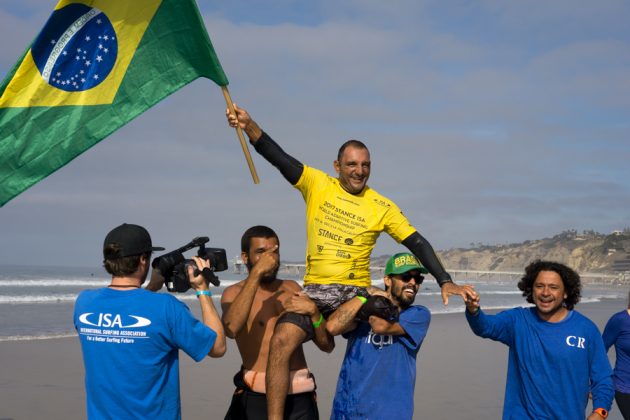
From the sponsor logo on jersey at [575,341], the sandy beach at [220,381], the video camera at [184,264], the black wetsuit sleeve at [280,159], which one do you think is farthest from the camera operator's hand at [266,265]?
the sandy beach at [220,381]

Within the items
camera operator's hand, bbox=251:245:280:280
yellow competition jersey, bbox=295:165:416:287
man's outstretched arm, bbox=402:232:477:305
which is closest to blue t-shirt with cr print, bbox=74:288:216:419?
camera operator's hand, bbox=251:245:280:280

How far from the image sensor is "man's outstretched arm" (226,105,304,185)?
457 cm

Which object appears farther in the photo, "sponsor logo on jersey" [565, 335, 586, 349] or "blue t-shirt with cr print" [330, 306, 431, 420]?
"sponsor logo on jersey" [565, 335, 586, 349]

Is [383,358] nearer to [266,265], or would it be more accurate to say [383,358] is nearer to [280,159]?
[266,265]

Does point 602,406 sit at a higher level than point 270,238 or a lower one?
lower

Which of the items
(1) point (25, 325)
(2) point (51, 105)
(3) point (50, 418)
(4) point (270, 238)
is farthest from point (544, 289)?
(1) point (25, 325)

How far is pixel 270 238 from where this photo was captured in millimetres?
4520

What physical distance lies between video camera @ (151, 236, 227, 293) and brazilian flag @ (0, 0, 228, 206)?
1.45 metres

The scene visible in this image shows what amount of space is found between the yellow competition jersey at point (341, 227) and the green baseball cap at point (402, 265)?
27 cm

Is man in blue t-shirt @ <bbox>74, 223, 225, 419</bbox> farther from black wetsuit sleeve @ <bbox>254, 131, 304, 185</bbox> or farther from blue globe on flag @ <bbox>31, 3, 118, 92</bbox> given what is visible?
blue globe on flag @ <bbox>31, 3, 118, 92</bbox>

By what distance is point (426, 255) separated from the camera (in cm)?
457

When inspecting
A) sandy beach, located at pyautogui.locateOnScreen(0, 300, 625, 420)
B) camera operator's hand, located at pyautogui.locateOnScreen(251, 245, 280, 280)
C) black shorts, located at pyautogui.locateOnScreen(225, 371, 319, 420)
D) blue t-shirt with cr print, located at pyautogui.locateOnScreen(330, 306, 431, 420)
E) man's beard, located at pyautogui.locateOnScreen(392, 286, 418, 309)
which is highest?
camera operator's hand, located at pyautogui.locateOnScreen(251, 245, 280, 280)

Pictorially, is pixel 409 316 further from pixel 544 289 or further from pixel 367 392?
pixel 544 289

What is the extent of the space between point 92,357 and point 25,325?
14.3 meters
